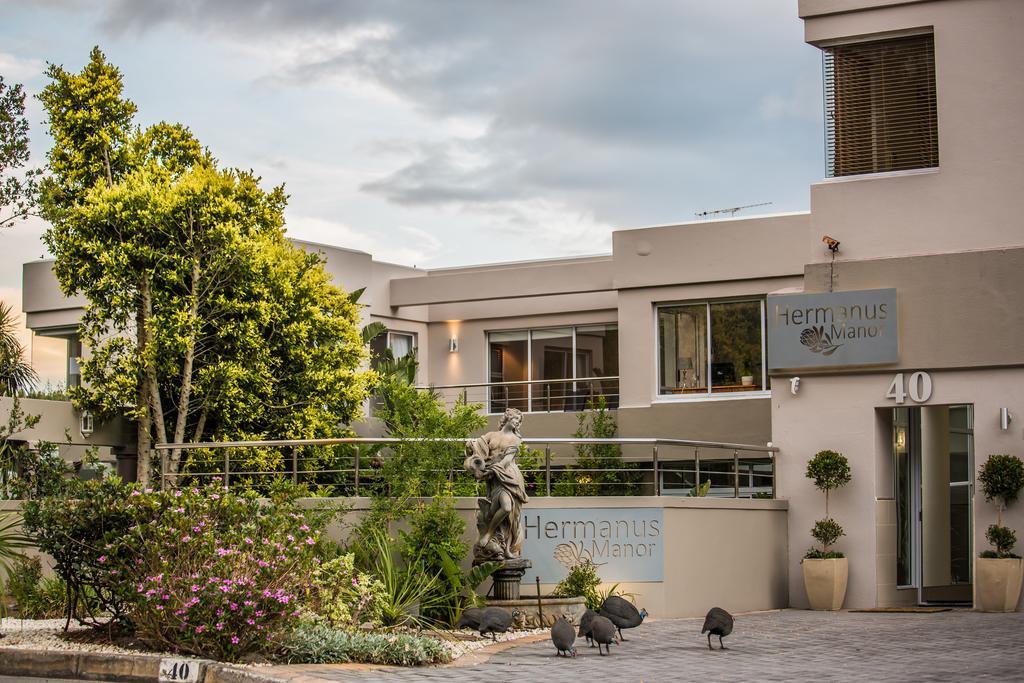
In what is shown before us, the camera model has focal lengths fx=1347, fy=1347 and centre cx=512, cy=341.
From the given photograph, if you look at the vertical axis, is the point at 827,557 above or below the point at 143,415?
below

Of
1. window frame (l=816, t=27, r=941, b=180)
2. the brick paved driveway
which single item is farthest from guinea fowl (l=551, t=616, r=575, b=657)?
window frame (l=816, t=27, r=941, b=180)

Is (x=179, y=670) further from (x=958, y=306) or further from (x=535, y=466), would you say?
(x=958, y=306)

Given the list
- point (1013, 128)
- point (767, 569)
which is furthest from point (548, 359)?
point (1013, 128)

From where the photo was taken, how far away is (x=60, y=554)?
13.2 meters

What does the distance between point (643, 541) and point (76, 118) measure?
1185 centimetres

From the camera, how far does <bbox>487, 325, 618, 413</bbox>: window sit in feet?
88.6

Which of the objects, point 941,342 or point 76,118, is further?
point 76,118

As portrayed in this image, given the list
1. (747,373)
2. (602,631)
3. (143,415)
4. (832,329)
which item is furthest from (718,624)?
(143,415)

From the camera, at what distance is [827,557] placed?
61.6 ft

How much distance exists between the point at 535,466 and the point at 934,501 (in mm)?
6718

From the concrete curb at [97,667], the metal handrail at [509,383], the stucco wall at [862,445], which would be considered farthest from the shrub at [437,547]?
the metal handrail at [509,383]

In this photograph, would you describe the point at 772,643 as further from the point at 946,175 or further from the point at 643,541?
A: the point at 946,175

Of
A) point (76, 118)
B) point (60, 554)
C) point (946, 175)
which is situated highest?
point (76, 118)

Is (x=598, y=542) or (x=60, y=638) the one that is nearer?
(x=60, y=638)
